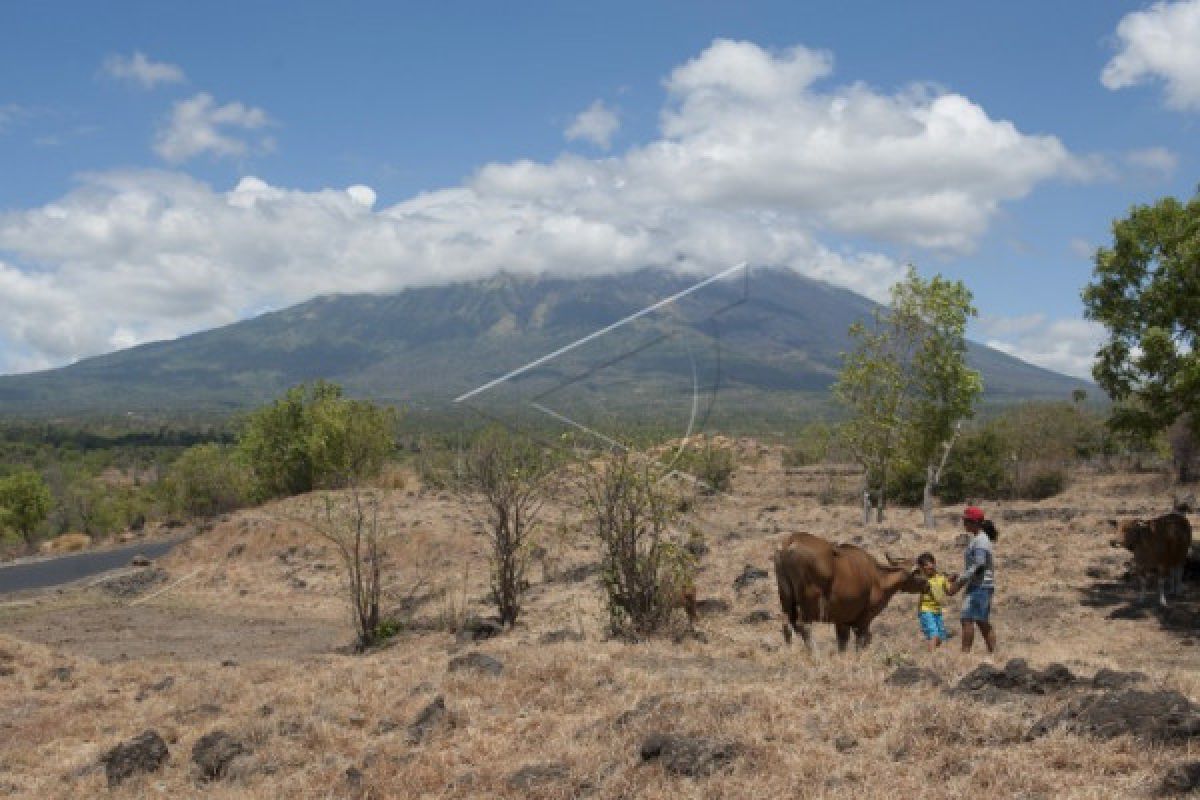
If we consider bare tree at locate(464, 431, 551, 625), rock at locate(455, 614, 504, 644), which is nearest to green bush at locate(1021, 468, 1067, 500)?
bare tree at locate(464, 431, 551, 625)

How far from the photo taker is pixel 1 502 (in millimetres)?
60500

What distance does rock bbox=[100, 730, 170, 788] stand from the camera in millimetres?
8398

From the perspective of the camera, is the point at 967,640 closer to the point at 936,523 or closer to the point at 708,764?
the point at 708,764

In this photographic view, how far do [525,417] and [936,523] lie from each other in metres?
21.8

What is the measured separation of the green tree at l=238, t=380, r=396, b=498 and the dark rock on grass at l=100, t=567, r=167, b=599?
14.7 metres

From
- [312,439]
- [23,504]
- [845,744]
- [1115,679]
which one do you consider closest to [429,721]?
[845,744]

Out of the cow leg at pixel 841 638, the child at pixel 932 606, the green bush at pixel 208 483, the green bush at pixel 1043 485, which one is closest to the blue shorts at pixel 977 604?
the child at pixel 932 606

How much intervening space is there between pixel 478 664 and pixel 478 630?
15.3ft

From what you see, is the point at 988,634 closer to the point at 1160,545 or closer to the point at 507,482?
the point at 1160,545

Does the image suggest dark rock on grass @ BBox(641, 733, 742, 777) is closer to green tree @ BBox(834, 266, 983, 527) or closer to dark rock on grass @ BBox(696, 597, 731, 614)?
dark rock on grass @ BBox(696, 597, 731, 614)

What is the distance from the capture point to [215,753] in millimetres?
8352

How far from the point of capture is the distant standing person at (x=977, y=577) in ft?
35.0

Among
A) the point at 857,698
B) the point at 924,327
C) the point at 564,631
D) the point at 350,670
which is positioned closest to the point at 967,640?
the point at 857,698

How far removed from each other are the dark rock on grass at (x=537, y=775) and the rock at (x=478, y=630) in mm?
7044
